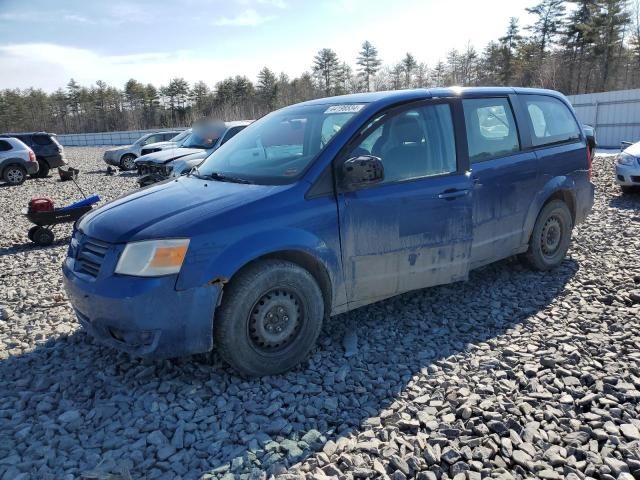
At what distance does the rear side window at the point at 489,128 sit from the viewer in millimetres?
4441

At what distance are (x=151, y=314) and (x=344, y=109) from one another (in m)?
2.21

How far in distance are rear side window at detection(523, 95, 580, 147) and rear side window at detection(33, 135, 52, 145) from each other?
18.8m

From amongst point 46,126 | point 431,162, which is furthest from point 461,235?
point 46,126

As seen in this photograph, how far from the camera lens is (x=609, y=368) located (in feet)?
11.1

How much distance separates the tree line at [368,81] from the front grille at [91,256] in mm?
31454

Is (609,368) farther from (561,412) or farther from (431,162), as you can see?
(431,162)

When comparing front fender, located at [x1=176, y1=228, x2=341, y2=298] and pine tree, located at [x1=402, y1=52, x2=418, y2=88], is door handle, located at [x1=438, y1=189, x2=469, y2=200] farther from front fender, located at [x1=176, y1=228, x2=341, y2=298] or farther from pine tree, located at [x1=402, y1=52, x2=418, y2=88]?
pine tree, located at [x1=402, y1=52, x2=418, y2=88]

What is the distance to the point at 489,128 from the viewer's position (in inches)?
183

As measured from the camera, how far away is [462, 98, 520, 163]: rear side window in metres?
4.44

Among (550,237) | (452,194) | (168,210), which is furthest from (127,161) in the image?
(452,194)

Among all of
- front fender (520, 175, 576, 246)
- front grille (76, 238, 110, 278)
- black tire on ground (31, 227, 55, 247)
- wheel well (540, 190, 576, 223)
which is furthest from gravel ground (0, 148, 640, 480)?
black tire on ground (31, 227, 55, 247)

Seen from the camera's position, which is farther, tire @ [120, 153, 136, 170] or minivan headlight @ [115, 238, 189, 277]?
tire @ [120, 153, 136, 170]

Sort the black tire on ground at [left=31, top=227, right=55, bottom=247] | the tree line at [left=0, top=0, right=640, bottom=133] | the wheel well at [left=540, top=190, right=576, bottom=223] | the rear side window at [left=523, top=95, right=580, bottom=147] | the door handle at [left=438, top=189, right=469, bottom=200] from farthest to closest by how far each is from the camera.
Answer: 1. the tree line at [left=0, top=0, right=640, bottom=133]
2. the black tire on ground at [left=31, top=227, right=55, bottom=247]
3. the wheel well at [left=540, top=190, right=576, bottom=223]
4. the rear side window at [left=523, top=95, right=580, bottom=147]
5. the door handle at [left=438, top=189, right=469, bottom=200]

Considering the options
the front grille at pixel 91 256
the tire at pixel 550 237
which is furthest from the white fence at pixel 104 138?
the front grille at pixel 91 256
